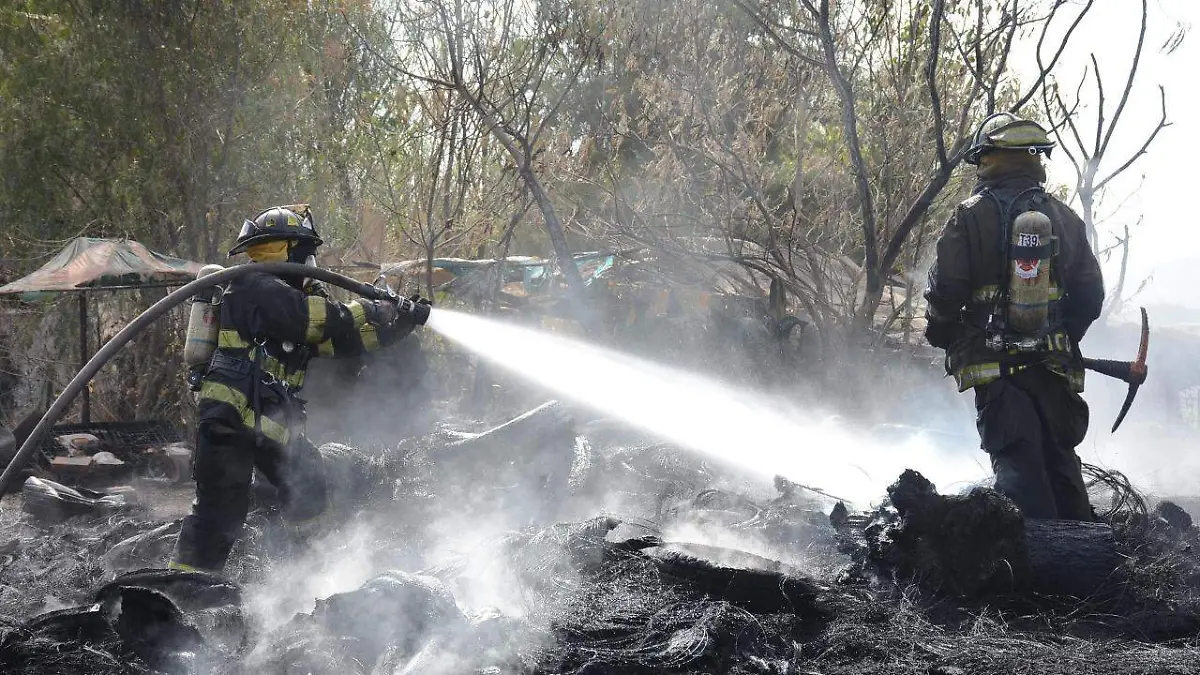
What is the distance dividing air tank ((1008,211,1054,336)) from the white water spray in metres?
1.33

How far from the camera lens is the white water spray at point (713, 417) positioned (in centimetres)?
652

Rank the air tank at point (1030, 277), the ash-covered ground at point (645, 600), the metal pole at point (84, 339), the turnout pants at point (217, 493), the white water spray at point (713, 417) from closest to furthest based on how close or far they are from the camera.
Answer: the ash-covered ground at point (645, 600), the air tank at point (1030, 277), the turnout pants at point (217, 493), the white water spray at point (713, 417), the metal pole at point (84, 339)

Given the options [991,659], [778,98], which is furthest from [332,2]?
[991,659]

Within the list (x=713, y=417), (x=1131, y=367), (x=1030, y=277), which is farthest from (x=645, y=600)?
(x=713, y=417)

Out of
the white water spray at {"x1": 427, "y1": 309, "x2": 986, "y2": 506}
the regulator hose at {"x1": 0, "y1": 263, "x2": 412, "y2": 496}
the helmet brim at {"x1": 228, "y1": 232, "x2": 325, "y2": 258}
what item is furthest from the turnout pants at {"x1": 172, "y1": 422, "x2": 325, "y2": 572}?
the white water spray at {"x1": 427, "y1": 309, "x2": 986, "y2": 506}

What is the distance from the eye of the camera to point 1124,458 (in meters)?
9.34

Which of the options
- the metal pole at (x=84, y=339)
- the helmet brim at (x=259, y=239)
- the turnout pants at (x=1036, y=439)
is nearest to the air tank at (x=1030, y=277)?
the turnout pants at (x=1036, y=439)

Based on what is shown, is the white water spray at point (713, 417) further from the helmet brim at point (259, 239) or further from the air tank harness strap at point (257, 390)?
the air tank harness strap at point (257, 390)

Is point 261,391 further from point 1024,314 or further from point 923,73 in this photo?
point 923,73

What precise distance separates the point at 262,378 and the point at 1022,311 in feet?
11.4

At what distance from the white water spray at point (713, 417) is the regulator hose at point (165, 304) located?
1.17 m

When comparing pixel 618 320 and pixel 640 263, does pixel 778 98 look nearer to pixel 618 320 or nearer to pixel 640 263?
pixel 640 263

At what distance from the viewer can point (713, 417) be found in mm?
8484

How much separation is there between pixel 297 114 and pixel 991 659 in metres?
9.49
